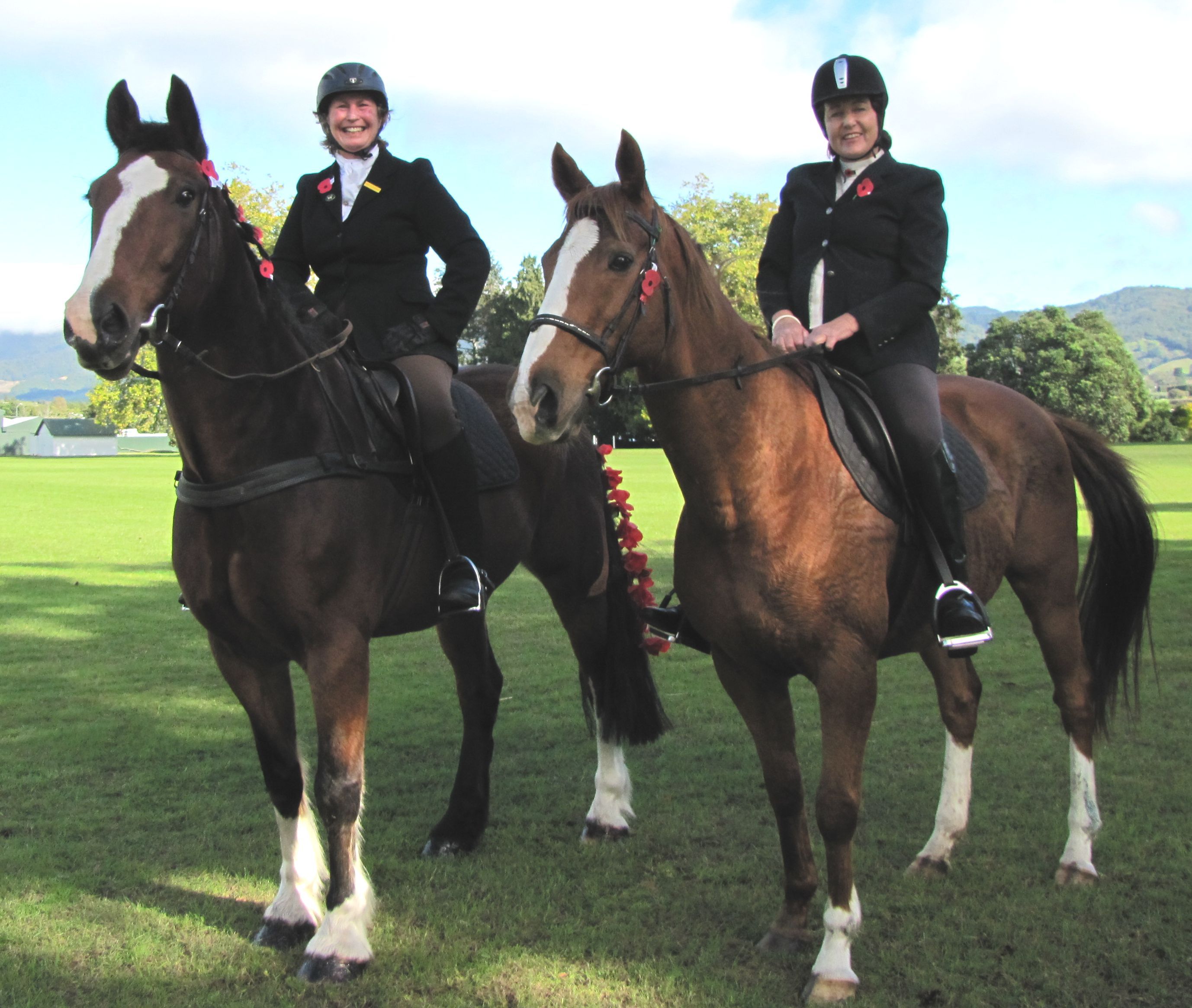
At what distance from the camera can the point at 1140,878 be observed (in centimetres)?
490

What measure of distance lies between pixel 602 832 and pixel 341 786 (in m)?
1.86

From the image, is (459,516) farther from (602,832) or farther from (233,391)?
(602,832)

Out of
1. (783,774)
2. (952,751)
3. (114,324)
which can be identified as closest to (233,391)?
(114,324)

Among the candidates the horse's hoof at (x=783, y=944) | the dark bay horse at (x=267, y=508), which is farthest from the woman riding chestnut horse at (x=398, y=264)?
the horse's hoof at (x=783, y=944)

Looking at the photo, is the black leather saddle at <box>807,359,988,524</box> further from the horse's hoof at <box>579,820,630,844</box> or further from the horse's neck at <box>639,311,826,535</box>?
the horse's hoof at <box>579,820,630,844</box>

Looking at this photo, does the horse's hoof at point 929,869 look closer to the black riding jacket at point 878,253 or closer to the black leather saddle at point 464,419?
the black riding jacket at point 878,253

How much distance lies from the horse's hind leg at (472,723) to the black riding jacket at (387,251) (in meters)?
1.64

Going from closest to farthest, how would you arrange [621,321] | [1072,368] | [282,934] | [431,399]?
[621,321], [282,934], [431,399], [1072,368]

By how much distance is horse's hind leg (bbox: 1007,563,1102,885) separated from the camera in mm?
5301

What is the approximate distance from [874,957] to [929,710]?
12.9 ft

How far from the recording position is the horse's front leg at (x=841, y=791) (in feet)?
13.0

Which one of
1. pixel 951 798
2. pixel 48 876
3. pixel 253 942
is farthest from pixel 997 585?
pixel 48 876

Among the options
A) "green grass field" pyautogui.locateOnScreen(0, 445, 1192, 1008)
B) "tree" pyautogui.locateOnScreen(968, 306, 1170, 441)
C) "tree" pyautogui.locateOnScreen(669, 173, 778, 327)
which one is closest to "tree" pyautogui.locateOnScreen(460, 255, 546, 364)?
"tree" pyautogui.locateOnScreen(669, 173, 778, 327)

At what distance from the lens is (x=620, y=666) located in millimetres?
6234
